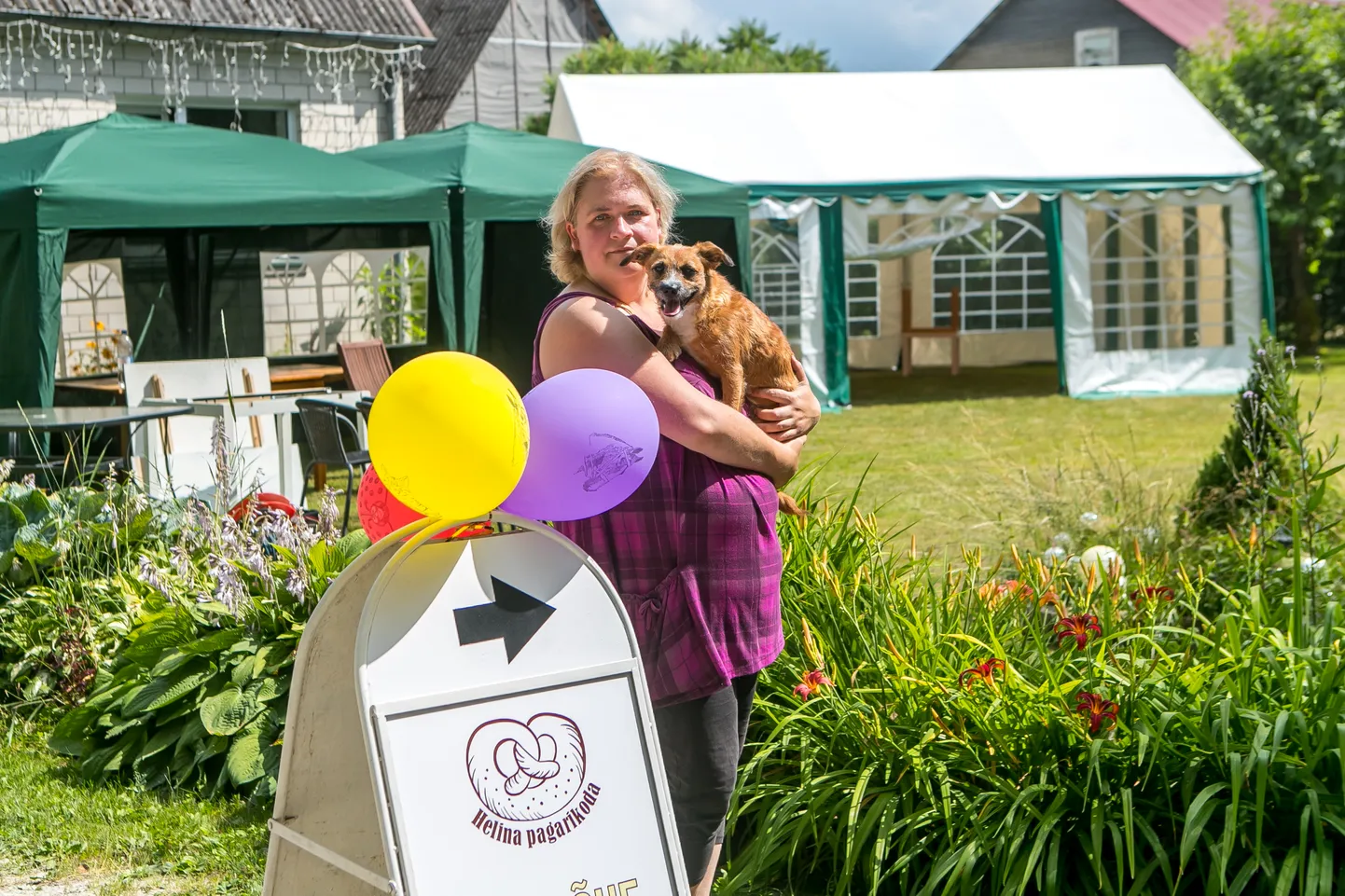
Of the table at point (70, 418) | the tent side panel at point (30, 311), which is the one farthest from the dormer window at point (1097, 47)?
the table at point (70, 418)

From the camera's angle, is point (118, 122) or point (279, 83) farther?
point (279, 83)

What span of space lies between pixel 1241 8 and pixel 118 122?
16.9m

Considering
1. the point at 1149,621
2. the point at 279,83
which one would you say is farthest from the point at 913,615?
the point at 279,83

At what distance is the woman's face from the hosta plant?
1868 mm

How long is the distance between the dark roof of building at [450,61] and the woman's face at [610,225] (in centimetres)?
3425

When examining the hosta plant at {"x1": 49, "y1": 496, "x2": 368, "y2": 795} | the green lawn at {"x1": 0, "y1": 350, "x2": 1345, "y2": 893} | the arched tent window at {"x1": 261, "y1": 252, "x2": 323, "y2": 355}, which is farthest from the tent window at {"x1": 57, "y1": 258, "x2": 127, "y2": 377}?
the hosta plant at {"x1": 49, "y1": 496, "x2": 368, "y2": 795}

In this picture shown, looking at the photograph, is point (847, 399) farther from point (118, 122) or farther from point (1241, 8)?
point (1241, 8)

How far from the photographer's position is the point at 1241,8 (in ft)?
66.6

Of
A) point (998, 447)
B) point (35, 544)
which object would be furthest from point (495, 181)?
point (35, 544)

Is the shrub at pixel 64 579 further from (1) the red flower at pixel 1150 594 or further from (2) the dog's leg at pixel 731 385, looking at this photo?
(1) the red flower at pixel 1150 594

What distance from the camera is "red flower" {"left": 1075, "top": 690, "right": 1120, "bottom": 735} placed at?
2820mm

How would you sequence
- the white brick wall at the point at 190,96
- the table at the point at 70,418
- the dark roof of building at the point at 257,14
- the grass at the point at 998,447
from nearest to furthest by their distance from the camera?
the grass at the point at 998,447
the table at the point at 70,418
the dark roof of building at the point at 257,14
the white brick wall at the point at 190,96

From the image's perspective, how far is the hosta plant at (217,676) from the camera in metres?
3.87

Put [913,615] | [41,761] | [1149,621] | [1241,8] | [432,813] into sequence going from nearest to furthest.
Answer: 1. [432,813]
2. [913,615]
3. [1149,621]
4. [41,761]
5. [1241,8]
